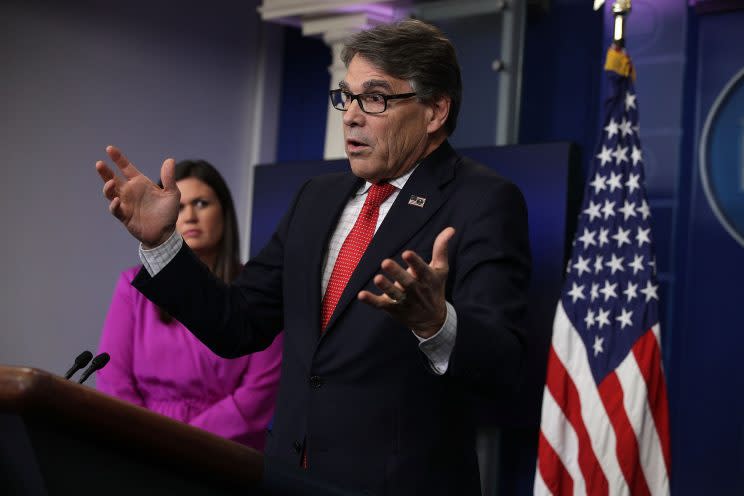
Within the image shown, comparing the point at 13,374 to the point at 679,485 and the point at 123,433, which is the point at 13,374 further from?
the point at 679,485

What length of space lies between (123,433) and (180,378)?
218 cm

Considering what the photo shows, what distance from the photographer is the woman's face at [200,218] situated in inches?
133

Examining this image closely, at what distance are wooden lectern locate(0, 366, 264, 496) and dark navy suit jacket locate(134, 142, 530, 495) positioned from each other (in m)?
0.64

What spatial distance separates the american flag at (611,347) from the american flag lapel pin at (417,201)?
163 cm

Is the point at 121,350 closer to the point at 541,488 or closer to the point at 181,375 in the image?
the point at 181,375

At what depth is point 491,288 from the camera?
163 cm

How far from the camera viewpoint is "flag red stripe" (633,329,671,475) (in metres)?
3.20

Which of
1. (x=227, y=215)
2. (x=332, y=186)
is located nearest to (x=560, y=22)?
(x=227, y=215)

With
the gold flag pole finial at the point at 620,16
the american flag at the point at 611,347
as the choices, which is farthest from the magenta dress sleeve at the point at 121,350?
the gold flag pole finial at the point at 620,16

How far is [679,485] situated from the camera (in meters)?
3.60

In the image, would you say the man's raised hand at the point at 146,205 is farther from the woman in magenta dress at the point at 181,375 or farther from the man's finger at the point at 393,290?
the woman in magenta dress at the point at 181,375

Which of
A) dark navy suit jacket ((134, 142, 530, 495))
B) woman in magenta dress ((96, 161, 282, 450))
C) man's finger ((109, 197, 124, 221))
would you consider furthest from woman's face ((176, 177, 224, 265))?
man's finger ((109, 197, 124, 221))

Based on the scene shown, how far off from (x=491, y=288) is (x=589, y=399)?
1778 mm

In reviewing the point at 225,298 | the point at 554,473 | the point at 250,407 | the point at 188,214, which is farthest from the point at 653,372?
the point at 225,298
